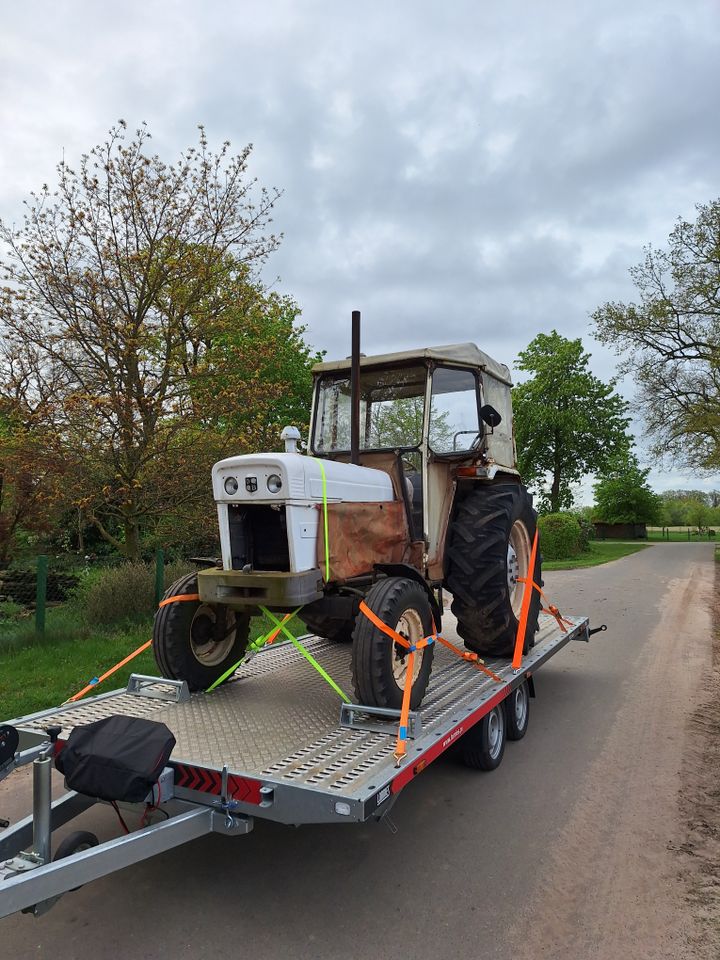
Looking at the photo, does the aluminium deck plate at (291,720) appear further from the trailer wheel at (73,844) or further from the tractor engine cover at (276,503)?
the tractor engine cover at (276,503)

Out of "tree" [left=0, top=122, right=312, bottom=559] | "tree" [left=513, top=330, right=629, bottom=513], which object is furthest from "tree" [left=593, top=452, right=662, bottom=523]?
"tree" [left=0, top=122, right=312, bottom=559]

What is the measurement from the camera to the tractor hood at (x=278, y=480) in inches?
167

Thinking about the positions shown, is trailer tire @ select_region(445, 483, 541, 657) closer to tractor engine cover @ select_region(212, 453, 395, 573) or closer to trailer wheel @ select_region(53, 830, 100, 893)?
tractor engine cover @ select_region(212, 453, 395, 573)

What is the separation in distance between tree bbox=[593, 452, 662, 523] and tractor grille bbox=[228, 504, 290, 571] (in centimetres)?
3574

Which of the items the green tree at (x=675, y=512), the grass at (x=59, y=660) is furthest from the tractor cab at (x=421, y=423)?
the green tree at (x=675, y=512)

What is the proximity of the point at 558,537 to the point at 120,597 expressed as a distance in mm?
18732

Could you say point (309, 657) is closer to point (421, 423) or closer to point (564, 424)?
point (421, 423)

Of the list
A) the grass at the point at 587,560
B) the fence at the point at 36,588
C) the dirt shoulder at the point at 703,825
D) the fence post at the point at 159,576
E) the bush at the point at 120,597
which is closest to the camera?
the dirt shoulder at the point at 703,825

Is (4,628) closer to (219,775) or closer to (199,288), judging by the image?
(199,288)

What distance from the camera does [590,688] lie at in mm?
7363

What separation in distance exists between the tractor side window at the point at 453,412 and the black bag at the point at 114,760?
3.34 metres

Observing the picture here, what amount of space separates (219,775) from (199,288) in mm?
8097

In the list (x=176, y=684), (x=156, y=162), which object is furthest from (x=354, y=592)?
(x=156, y=162)

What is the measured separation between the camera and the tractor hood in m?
4.23
